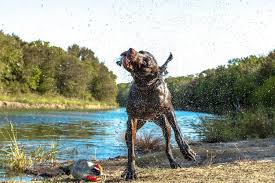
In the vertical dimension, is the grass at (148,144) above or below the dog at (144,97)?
below

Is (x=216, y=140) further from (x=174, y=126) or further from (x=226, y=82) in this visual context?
(x=226, y=82)

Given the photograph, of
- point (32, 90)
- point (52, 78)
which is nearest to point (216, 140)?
point (32, 90)

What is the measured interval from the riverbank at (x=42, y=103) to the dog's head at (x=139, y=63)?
55.0m

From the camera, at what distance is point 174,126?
8773mm

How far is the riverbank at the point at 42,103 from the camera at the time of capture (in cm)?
6794

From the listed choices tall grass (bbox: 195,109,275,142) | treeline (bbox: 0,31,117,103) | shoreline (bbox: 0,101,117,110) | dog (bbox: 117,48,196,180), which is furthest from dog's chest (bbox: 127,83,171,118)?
treeline (bbox: 0,31,117,103)

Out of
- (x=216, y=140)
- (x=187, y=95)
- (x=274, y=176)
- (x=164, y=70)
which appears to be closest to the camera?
(x=274, y=176)

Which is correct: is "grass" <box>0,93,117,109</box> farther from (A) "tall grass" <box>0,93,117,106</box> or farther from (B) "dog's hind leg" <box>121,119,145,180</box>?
(B) "dog's hind leg" <box>121,119,145,180</box>

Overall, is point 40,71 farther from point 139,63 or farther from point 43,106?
point 139,63

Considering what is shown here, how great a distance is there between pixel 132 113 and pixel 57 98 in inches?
3091

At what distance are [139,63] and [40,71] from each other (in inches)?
3130

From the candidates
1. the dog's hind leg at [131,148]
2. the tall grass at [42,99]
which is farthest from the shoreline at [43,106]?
the dog's hind leg at [131,148]

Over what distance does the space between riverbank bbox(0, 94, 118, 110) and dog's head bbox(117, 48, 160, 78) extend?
55.0 meters

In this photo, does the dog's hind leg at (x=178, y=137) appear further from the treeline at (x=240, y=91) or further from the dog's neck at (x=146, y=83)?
the treeline at (x=240, y=91)
